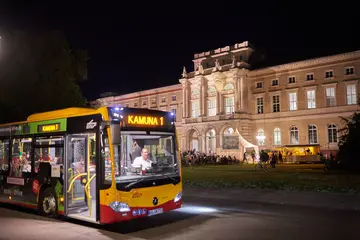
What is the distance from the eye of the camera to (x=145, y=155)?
369 inches

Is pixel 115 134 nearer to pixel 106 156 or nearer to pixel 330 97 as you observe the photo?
pixel 106 156

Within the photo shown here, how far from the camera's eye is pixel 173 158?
9.91 meters

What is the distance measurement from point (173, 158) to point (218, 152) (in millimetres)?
43057

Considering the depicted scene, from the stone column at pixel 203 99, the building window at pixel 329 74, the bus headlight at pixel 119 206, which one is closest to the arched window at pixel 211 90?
the stone column at pixel 203 99

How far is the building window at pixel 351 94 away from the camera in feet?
146

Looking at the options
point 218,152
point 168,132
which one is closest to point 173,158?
point 168,132

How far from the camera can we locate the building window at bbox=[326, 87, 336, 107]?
46.4 m

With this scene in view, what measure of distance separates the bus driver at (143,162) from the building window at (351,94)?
4157cm

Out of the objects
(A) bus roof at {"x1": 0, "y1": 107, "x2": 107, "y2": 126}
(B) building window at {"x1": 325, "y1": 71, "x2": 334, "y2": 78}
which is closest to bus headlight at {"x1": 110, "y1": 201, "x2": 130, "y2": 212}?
(A) bus roof at {"x1": 0, "y1": 107, "x2": 107, "y2": 126}

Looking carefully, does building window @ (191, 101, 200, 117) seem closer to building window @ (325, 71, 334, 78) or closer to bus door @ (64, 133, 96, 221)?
building window @ (325, 71, 334, 78)

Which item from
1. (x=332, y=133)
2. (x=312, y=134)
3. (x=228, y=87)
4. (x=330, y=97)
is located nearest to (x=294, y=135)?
(x=312, y=134)

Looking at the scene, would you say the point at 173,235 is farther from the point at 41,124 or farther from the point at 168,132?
the point at 41,124

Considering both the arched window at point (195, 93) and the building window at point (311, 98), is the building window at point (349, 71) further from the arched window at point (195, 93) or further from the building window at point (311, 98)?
the arched window at point (195, 93)

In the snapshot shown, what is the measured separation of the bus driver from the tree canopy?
46.8 ft
